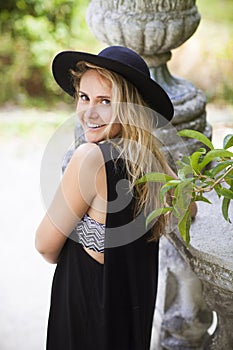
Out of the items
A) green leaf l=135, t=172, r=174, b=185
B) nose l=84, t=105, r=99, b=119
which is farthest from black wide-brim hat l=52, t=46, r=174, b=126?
green leaf l=135, t=172, r=174, b=185

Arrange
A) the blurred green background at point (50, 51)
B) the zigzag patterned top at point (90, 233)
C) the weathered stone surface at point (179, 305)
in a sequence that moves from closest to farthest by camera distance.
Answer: the zigzag patterned top at point (90, 233)
the weathered stone surface at point (179, 305)
the blurred green background at point (50, 51)

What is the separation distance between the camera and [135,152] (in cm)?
186

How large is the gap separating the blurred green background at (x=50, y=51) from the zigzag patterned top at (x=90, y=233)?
404 centimetres

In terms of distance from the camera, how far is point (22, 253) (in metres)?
3.81

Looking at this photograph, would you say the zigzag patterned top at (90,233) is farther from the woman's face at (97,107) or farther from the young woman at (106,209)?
the woman's face at (97,107)

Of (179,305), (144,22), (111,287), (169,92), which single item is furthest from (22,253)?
(111,287)

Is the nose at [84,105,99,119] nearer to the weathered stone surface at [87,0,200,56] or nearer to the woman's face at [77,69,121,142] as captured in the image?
the woman's face at [77,69,121,142]

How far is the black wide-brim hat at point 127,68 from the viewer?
179 cm

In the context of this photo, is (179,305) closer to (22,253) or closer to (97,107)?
(97,107)

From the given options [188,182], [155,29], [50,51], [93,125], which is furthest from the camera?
[50,51]

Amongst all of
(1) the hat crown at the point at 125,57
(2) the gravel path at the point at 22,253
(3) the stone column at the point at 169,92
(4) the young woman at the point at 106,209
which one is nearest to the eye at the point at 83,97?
(4) the young woman at the point at 106,209

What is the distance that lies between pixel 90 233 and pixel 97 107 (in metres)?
0.33

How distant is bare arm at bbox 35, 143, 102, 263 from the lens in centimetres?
179

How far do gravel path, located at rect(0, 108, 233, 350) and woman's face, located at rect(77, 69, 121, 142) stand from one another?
1.46 meters
